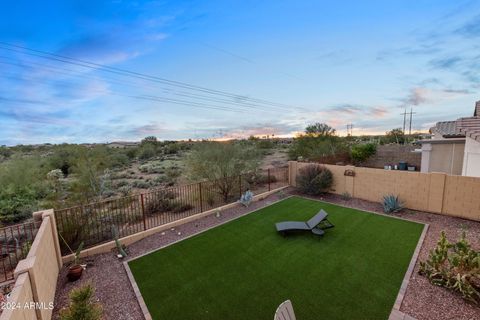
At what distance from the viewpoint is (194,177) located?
11289 mm

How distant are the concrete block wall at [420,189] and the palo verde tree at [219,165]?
5080 mm

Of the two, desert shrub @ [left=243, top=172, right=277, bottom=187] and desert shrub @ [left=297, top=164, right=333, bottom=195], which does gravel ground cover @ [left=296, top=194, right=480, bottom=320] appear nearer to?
desert shrub @ [left=297, top=164, right=333, bottom=195]

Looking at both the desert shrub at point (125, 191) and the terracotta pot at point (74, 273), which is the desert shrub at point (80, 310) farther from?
the desert shrub at point (125, 191)

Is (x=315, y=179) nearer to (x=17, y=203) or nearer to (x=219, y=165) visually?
(x=219, y=165)

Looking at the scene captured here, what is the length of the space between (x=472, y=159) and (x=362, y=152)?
819cm

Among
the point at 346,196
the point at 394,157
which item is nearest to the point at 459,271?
the point at 346,196

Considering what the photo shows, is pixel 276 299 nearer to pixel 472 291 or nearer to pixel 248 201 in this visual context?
pixel 472 291

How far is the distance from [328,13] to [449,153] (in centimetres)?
996

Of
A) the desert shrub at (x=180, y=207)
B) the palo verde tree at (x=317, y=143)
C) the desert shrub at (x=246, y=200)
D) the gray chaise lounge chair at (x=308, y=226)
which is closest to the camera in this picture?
the gray chaise lounge chair at (x=308, y=226)

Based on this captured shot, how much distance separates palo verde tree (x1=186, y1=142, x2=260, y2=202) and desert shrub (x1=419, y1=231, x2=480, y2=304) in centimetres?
772

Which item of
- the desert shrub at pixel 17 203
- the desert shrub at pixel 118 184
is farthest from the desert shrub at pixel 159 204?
the desert shrub at pixel 118 184

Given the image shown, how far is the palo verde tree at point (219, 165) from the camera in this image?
10695 millimetres

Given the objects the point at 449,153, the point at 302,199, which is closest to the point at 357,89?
the point at 449,153

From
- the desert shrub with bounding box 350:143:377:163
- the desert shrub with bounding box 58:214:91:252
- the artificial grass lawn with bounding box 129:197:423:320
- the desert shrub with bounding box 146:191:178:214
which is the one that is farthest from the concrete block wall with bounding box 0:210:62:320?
the desert shrub with bounding box 350:143:377:163
